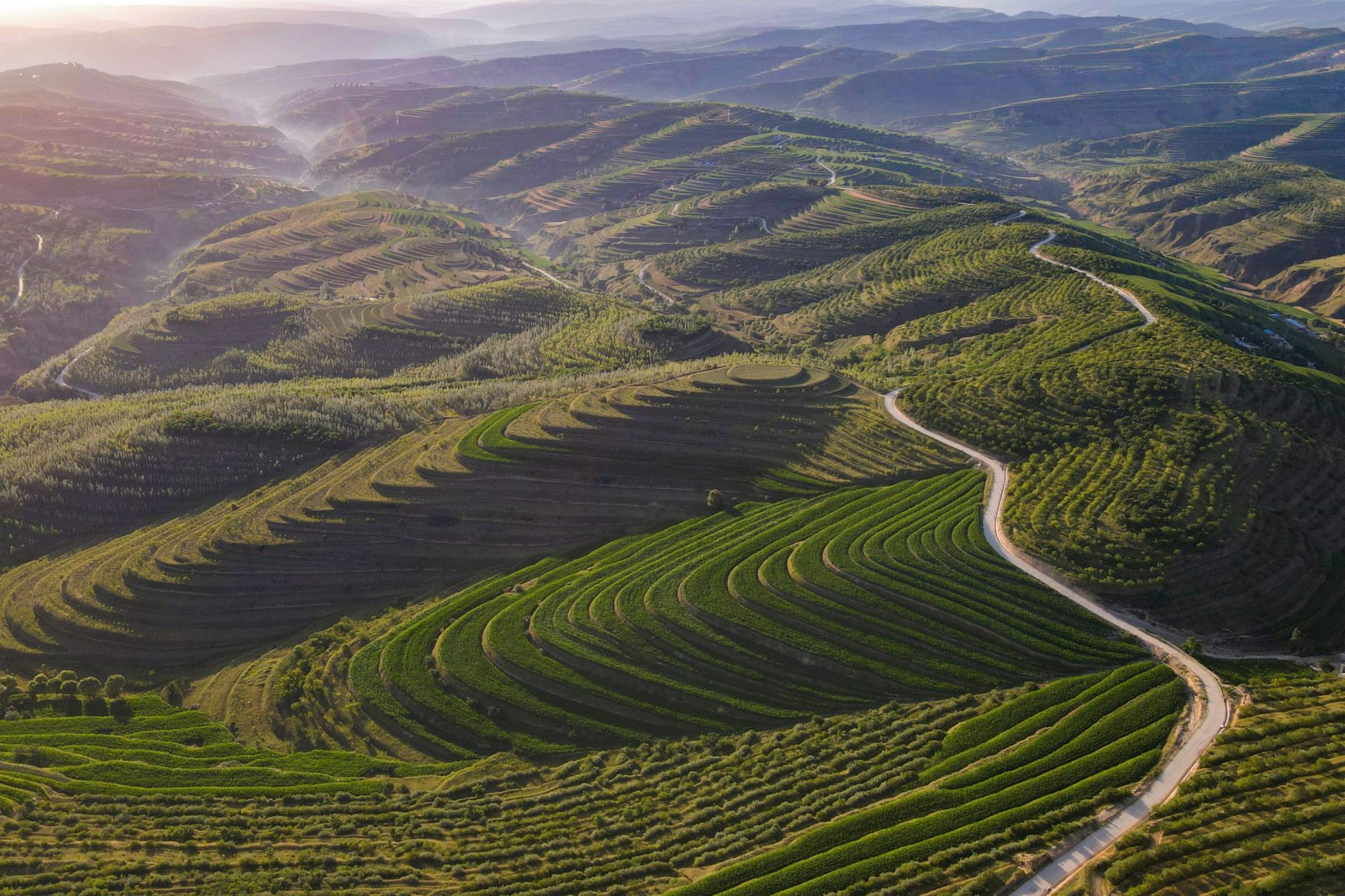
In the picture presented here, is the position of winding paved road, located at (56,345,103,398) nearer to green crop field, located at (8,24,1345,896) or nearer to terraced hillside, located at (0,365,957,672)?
green crop field, located at (8,24,1345,896)

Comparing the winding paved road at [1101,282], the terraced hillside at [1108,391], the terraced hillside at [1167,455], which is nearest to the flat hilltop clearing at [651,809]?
the terraced hillside at [1167,455]

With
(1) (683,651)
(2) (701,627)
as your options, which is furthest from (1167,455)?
(1) (683,651)

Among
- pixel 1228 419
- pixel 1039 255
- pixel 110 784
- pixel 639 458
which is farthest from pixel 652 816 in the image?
pixel 1039 255

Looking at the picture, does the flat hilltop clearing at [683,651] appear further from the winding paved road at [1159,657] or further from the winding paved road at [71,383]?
the winding paved road at [71,383]

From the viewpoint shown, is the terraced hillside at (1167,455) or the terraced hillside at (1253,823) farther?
the terraced hillside at (1167,455)

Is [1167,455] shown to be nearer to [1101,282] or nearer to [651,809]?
[651,809]

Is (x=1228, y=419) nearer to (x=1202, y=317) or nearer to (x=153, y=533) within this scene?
(x=1202, y=317)
